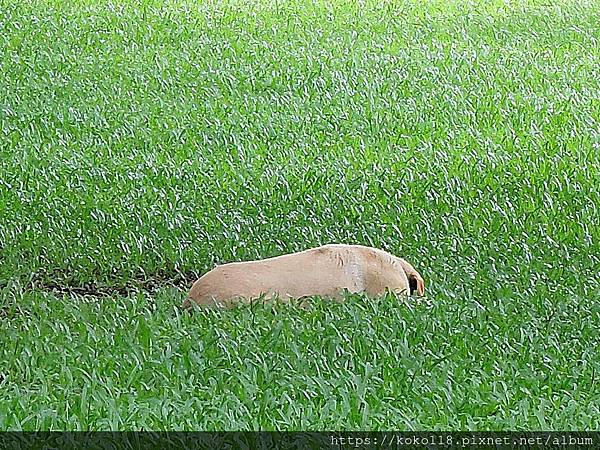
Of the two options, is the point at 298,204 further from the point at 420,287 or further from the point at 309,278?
the point at 309,278

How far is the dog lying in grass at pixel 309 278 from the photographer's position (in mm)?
6191

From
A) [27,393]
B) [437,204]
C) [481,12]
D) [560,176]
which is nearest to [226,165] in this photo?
[437,204]

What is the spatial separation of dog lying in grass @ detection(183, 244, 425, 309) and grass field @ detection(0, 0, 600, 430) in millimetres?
210

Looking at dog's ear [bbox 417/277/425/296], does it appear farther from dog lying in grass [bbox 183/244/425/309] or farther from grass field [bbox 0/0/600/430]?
grass field [bbox 0/0/600/430]

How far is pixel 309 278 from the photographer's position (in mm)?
6309

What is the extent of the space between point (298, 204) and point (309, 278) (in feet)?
8.04

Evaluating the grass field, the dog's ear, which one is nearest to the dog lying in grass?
the dog's ear

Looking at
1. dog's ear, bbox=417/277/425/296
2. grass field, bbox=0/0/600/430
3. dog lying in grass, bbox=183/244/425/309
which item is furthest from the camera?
dog's ear, bbox=417/277/425/296

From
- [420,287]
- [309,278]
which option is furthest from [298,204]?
[309,278]

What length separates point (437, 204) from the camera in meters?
8.63

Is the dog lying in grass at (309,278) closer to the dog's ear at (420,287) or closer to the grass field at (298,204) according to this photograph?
the dog's ear at (420,287)

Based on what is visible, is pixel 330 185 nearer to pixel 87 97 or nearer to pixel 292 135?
pixel 292 135

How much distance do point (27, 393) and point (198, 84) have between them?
7.97 metres

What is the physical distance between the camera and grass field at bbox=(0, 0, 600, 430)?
4.76 m
